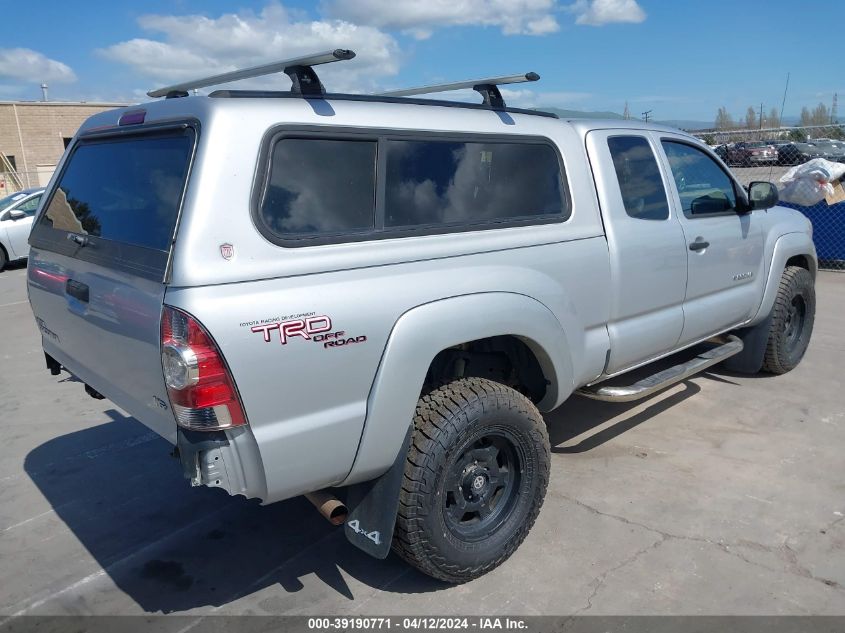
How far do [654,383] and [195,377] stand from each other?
280cm

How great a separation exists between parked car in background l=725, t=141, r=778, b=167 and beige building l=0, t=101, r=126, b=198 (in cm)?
2810

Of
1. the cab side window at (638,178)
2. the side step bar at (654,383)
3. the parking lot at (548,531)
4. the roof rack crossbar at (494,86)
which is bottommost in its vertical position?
the parking lot at (548,531)

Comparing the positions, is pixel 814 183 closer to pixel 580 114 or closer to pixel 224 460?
pixel 580 114

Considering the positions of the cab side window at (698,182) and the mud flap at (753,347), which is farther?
the mud flap at (753,347)

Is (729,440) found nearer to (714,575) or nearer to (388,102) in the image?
(714,575)

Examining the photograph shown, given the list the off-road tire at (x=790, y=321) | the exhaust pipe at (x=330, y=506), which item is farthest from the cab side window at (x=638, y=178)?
the exhaust pipe at (x=330, y=506)

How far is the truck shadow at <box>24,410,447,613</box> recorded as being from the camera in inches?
126

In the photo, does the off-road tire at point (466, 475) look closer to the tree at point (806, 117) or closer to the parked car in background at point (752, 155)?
the parked car in background at point (752, 155)

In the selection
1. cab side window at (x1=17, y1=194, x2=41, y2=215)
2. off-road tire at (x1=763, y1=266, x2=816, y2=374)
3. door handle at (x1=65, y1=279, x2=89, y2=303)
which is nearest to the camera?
door handle at (x1=65, y1=279, x2=89, y2=303)

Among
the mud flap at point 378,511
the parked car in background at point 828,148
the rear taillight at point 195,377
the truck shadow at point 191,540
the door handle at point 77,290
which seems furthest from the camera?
the parked car in background at point 828,148

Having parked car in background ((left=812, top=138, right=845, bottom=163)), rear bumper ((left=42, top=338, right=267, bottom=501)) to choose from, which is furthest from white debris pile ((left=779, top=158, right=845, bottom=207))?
parked car in background ((left=812, top=138, right=845, bottom=163))

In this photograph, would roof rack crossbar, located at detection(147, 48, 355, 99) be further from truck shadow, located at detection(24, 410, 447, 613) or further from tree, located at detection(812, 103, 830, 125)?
tree, located at detection(812, 103, 830, 125)

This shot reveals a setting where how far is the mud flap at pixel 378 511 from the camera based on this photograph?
9.16ft

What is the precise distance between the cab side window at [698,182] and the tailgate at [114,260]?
3138 millimetres
